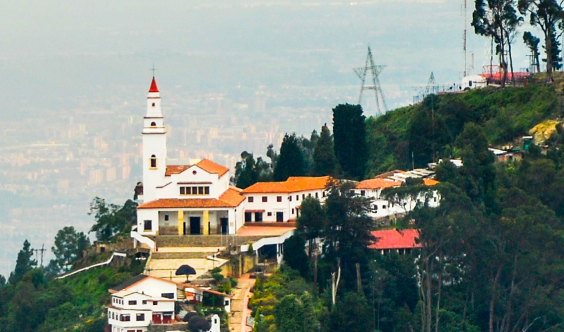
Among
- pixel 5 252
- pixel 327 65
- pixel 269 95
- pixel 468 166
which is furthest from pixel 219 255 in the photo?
pixel 327 65

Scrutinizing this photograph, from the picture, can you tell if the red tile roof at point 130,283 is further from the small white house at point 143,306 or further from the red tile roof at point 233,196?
the red tile roof at point 233,196

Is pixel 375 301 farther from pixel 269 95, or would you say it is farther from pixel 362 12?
pixel 362 12

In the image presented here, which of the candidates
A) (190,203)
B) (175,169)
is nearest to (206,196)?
(190,203)

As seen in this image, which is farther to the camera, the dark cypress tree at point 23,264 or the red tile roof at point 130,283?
the dark cypress tree at point 23,264

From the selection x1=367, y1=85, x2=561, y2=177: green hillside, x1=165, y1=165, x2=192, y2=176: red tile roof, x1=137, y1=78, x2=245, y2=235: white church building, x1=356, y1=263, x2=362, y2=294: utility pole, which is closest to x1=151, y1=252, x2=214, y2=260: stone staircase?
x1=137, y1=78, x2=245, y2=235: white church building

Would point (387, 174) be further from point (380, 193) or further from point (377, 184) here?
point (380, 193)

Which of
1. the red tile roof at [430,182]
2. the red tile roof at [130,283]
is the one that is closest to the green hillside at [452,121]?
the red tile roof at [430,182]
